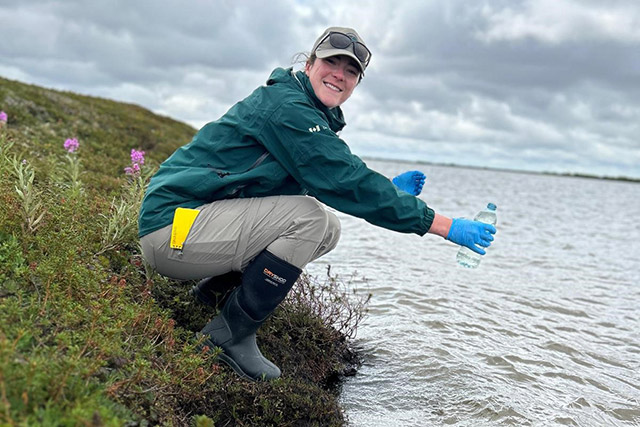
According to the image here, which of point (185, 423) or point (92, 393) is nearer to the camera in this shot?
point (92, 393)

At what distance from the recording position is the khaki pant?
402 centimetres

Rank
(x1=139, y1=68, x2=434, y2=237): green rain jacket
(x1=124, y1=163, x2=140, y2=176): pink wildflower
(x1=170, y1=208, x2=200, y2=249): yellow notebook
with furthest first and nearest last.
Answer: (x1=124, y1=163, x2=140, y2=176): pink wildflower → (x1=170, y1=208, x2=200, y2=249): yellow notebook → (x1=139, y1=68, x2=434, y2=237): green rain jacket

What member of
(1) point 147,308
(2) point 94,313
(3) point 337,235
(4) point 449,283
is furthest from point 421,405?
(4) point 449,283

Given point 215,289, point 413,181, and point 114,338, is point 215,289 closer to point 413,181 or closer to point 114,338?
point 114,338

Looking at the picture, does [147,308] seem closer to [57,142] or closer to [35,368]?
[35,368]

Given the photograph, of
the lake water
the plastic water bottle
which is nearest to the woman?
the plastic water bottle

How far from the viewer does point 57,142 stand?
1082cm

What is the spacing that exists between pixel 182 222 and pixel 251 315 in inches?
33.4

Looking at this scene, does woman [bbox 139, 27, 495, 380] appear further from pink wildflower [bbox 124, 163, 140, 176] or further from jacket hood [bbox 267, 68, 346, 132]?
pink wildflower [bbox 124, 163, 140, 176]

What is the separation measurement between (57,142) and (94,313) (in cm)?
858

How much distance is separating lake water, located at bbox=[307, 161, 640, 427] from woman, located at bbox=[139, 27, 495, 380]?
1.44 meters

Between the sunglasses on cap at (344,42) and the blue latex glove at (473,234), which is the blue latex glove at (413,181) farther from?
the sunglasses on cap at (344,42)

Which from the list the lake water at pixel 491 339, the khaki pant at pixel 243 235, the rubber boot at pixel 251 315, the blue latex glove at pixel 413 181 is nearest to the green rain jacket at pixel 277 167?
the khaki pant at pixel 243 235

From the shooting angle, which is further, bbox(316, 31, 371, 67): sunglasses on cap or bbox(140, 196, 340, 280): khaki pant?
bbox(316, 31, 371, 67): sunglasses on cap
